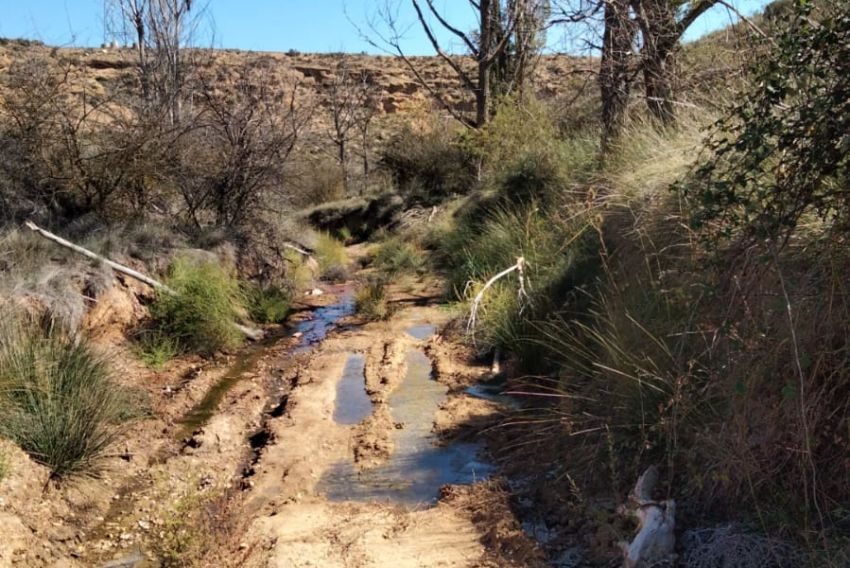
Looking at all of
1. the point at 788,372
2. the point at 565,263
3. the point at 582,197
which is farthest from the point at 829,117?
the point at 582,197

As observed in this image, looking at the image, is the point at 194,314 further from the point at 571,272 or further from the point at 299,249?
the point at 299,249

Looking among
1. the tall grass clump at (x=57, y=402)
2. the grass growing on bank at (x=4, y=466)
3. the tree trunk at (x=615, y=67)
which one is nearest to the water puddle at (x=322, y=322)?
the tall grass clump at (x=57, y=402)

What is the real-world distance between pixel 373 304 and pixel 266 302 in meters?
1.70

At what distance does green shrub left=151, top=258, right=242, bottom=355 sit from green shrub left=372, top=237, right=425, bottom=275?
5733 mm

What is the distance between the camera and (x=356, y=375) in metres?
8.63

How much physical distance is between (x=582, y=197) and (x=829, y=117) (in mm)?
5554

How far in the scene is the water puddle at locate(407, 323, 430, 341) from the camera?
33.9ft

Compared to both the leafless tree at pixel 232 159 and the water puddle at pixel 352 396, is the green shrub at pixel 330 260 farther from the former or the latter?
the water puddle at pixel 352 396

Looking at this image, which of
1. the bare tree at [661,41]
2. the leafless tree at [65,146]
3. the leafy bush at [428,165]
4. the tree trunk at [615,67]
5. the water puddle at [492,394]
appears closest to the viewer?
the water puddle at [492,394]

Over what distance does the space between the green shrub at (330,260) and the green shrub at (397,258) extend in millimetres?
806

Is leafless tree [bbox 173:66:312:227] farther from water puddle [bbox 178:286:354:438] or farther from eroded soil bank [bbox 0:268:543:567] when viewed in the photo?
eroded soil bank [bbox 0:268:543:567]

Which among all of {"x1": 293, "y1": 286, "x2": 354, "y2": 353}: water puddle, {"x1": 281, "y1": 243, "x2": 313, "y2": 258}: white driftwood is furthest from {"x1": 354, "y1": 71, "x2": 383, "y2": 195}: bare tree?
{"x1": 293, "y1": 286, "x2": 354, "y2": 353}: water puddle

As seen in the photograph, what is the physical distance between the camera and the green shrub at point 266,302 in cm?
1152

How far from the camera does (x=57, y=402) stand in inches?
221
